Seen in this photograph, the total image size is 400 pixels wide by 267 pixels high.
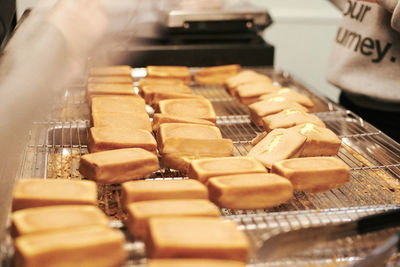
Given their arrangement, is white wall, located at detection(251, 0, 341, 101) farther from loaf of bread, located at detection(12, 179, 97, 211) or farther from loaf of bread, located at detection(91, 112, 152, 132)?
loaf of bread, located at detection(12, 179, 97, 211)

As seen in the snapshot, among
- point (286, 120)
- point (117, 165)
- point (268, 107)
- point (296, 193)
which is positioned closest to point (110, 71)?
point (268, 107)

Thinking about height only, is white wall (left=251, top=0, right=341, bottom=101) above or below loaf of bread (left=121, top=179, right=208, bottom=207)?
below

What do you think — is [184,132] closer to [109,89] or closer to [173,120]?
[173,120]

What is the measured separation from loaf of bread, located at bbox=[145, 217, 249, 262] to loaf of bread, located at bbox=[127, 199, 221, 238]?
48 millimetres

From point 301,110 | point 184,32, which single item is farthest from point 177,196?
point 184,32

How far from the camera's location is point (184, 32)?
2.86 metres

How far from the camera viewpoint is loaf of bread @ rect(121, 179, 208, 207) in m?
1.28

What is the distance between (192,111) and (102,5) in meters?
0.57

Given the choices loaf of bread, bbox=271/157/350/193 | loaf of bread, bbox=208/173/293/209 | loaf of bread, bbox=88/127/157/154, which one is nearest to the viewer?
loaf of bread, bbox=208/173/293/209

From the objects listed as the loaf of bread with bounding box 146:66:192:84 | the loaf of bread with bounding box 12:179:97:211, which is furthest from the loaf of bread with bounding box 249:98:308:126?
the loaf of bread with bounding box 12:179:97:211

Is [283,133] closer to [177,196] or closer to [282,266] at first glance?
[177,196]

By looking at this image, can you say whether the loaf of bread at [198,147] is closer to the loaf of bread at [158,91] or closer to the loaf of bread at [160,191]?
the loaf of bread at [160,191]

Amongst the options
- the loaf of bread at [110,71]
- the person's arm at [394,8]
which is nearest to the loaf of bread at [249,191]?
the person's arm at [394,8]

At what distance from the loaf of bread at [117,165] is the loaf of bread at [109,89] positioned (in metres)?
0.68
